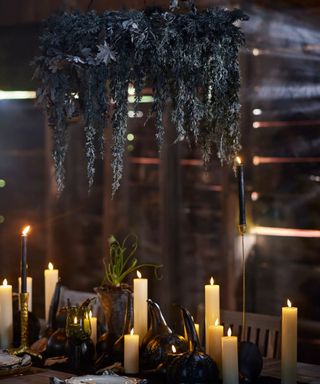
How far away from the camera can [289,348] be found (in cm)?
254

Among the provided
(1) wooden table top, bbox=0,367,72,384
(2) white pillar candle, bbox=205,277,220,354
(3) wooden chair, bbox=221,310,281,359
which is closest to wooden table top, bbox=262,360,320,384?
(2) white pillar candle, bbox=205,277,220,354

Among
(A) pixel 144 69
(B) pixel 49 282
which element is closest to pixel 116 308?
(B) pixel 49 282

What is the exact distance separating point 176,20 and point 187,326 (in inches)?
37.3

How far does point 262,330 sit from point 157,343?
28.7 inches

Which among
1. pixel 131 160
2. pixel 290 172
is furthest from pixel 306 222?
pixel 131 160

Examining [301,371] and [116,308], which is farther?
[116,308]

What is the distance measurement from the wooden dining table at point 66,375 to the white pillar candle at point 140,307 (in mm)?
335

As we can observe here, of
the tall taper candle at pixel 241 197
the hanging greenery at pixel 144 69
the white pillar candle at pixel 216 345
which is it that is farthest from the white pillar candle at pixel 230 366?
the hanging greenery at pixel 144 69

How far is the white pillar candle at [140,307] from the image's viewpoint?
288cm

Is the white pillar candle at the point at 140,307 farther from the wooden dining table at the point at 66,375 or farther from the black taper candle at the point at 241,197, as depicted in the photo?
the black taper candle at the point at 241,197

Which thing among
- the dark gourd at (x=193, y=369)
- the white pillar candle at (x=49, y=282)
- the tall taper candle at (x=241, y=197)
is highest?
the tall taper candle at (x=241, y=197)

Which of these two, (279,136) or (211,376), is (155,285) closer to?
(279,136)

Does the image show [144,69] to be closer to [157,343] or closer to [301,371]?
[157,343]

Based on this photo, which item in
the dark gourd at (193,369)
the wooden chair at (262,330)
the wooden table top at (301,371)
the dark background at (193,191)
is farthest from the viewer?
the dark background at (193,191)
